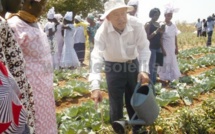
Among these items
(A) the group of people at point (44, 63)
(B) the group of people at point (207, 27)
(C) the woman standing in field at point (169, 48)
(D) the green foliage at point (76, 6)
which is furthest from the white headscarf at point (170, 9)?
(D) the green foliage at point (76, 6)

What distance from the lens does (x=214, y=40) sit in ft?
67.5

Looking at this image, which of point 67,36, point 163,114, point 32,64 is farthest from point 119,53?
point 67,36

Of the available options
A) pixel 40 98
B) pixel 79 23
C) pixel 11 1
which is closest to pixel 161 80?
pixel 79 23

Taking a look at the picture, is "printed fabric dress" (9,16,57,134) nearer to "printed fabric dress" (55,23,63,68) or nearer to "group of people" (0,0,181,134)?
"group of people" (0,0,181,134)

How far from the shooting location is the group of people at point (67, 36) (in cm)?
922

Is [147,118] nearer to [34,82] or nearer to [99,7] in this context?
[34,82]

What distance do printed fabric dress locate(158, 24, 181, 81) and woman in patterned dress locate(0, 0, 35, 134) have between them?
522cm

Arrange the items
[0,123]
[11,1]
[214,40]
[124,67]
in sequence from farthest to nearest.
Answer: [214,40]
[124,67]
[11,1]
[0,123]

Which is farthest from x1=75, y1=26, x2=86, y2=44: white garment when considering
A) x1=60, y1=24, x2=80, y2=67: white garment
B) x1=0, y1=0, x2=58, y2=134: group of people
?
x1=0, y1=0, x2=58, y2=134: group of people

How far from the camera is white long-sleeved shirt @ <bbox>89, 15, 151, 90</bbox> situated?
3.40 meters

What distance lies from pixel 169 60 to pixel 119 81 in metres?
4.20

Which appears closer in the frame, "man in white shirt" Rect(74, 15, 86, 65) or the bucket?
the bucket

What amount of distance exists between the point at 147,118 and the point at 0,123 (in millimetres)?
1898

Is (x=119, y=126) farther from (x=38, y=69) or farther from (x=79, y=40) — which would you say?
(x=79, y=40)
